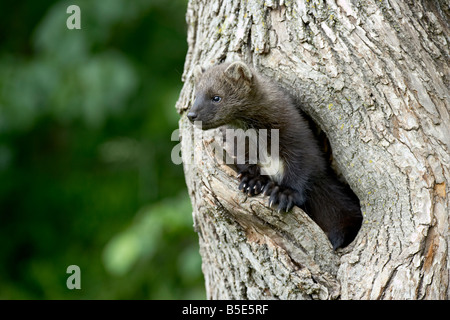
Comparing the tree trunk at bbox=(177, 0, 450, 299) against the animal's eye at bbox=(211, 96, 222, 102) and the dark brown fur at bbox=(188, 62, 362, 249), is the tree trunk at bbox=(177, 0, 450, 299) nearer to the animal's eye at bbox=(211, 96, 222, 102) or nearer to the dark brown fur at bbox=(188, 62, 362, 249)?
the dark brown fur at bbox=(188, 62, 362, 249)

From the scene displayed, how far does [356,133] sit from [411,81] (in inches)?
18.4

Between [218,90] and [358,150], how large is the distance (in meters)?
1.10

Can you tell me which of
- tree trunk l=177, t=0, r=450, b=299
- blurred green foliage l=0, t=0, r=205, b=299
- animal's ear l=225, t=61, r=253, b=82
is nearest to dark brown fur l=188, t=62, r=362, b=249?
animal's ear l=225, t=61, r=253, b=82

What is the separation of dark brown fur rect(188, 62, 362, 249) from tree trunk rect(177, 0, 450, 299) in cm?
14

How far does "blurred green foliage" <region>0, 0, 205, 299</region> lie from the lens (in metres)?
5.98

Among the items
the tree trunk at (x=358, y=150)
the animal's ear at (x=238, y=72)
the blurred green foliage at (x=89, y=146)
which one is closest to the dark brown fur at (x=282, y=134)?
the animal's ear at (x=238, y=72)

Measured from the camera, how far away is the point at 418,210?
3.13m

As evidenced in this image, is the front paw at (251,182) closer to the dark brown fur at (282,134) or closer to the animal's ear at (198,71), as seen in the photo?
the dark brown fur at (282,134)

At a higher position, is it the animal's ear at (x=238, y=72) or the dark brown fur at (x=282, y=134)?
the animal's ear at (x=238, y=72)

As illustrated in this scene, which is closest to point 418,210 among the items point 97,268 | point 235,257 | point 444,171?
point 444,171

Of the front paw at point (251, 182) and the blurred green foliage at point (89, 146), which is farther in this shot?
the blurred green foliage at point (89, 146)

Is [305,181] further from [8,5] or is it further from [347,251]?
[8,5]

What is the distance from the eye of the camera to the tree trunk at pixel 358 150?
315cm

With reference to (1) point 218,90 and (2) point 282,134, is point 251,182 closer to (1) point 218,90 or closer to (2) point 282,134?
(2) point 282,134
